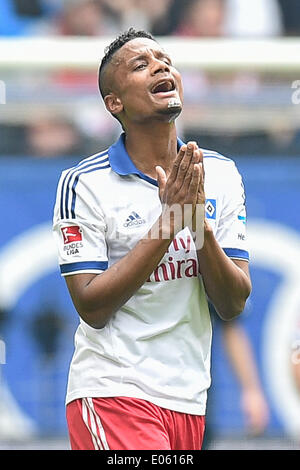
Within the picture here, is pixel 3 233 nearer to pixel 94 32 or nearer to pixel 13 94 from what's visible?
pixel 13 94

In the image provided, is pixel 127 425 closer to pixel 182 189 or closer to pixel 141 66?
pixel 182 189

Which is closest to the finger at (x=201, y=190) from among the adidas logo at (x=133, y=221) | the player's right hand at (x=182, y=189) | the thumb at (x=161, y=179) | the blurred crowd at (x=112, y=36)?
the player's right hand at (x=182, y=189)

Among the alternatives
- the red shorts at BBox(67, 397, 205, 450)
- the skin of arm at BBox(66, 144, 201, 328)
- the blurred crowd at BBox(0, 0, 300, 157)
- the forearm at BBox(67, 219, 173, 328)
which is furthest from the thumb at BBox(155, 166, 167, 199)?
the blurred crowd at BBox(0, 0, 300, 157)

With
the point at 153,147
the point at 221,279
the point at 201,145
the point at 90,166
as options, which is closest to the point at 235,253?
the point at 221,279

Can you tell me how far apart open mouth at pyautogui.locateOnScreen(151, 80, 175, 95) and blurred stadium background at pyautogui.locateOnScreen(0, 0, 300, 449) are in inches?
98.2

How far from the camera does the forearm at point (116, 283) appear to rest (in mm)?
3340

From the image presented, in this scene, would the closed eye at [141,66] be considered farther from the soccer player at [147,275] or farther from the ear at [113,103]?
the ear at [113,103]

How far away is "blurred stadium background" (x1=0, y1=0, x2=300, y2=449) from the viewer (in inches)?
246

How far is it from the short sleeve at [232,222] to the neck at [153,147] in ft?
0.65

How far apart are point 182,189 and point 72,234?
41cm

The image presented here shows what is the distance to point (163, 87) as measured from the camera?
11.8 ft

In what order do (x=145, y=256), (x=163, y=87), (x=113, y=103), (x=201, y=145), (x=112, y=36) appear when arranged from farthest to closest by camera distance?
(x=112, y=36)
(x=201, y=145)
(x=113, y=103)
(x=163, y=87)
(x=145, y=256)

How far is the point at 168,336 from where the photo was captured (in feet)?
11.4

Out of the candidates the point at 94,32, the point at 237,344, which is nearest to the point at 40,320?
the point at 237,344
